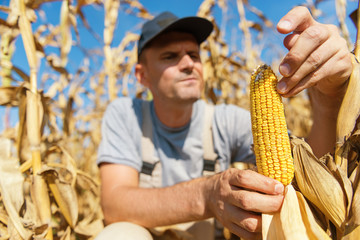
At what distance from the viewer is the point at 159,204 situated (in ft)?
4.29

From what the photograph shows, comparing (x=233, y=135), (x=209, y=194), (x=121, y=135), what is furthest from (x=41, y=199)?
(x=233, y=135)

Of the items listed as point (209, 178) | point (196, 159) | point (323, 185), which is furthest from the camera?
point (196, 159)

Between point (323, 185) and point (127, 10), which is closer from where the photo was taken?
point (323, 185)

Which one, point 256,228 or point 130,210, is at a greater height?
point 256,228

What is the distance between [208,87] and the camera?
2.67 meters

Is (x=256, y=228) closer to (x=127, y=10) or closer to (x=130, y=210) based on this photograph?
(x=130, y=210)

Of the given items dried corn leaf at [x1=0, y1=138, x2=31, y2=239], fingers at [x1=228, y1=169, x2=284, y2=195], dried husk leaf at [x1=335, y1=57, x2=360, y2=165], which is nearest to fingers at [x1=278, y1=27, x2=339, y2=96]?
dried husk leaf at [x1=335, y1=57, x2=360, y2=165]

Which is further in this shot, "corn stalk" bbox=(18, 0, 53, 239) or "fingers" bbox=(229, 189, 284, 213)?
"corn stalk" bbox=(18, 0, 53, 239)

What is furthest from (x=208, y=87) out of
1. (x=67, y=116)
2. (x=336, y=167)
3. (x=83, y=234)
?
(x=336, y=167)

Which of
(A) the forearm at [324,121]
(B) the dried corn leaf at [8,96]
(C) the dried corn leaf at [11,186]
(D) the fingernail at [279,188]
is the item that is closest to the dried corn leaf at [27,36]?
(B) the dried corn leaf at [8,96]

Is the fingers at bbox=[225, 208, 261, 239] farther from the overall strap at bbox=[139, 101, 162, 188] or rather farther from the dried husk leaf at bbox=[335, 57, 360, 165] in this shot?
the overall strap at bbox=[139, 101, 162, 188]

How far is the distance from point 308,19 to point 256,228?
0.68m

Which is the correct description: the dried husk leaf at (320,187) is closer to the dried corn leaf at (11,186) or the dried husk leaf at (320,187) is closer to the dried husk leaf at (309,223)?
the dried husk leaf at (309,223)

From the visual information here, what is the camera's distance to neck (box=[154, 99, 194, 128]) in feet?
6.53
